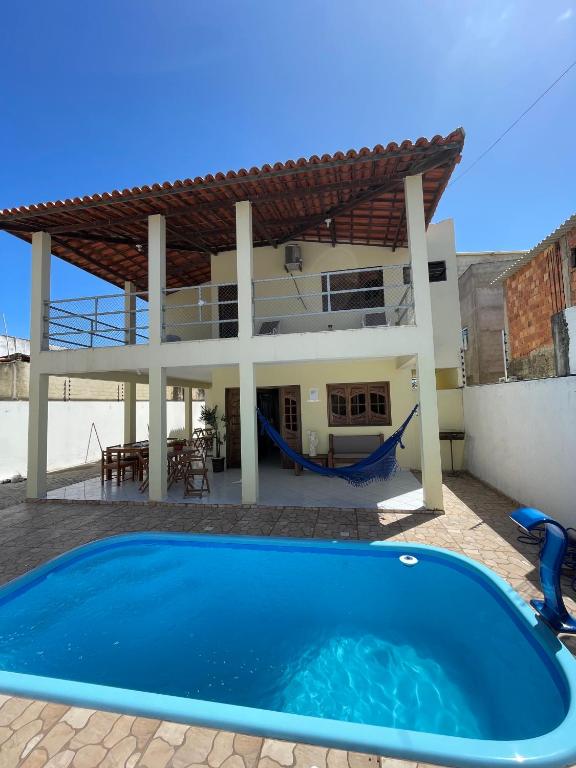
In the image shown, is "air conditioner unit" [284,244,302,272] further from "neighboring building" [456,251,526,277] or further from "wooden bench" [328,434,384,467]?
"neighboring building" [456,251,526,277]

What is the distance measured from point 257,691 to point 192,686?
546 millimetres

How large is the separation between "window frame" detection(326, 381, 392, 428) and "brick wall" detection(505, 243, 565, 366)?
3583 millimetres

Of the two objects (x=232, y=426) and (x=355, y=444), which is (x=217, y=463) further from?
(x=355, y=444)

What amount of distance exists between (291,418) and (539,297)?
6.96 m

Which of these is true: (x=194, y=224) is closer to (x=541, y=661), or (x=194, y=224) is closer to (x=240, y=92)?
(x=240, y=92)

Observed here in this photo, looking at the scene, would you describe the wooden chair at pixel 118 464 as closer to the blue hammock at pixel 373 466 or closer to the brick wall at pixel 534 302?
the blue hammock at pixel 373 466

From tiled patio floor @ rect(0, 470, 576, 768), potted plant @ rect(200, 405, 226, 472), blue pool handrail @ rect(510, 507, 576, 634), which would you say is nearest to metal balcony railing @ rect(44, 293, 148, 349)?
potted plant @ rect(200, 405, 226, 472)

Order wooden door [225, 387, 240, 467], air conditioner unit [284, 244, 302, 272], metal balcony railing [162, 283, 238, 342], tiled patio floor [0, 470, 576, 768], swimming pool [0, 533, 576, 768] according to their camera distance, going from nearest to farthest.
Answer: tiled patio floor [0, 470, 576, 768] < swimming pool [0, 533, 576, 768] < air conditioner unit [284, 244, 302, 272] < metal balcony railing [162, 283, 238, 342] < wooden door [225, 387, 240, 467]

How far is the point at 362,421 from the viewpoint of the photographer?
33.2 ft

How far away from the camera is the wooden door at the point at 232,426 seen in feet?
35.4

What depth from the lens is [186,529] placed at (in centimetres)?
581

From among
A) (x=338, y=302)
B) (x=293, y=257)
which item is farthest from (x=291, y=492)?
(x=293, y=257)

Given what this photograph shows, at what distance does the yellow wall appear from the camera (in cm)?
983

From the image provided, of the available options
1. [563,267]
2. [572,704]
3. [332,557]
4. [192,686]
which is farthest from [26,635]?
[563,267]
